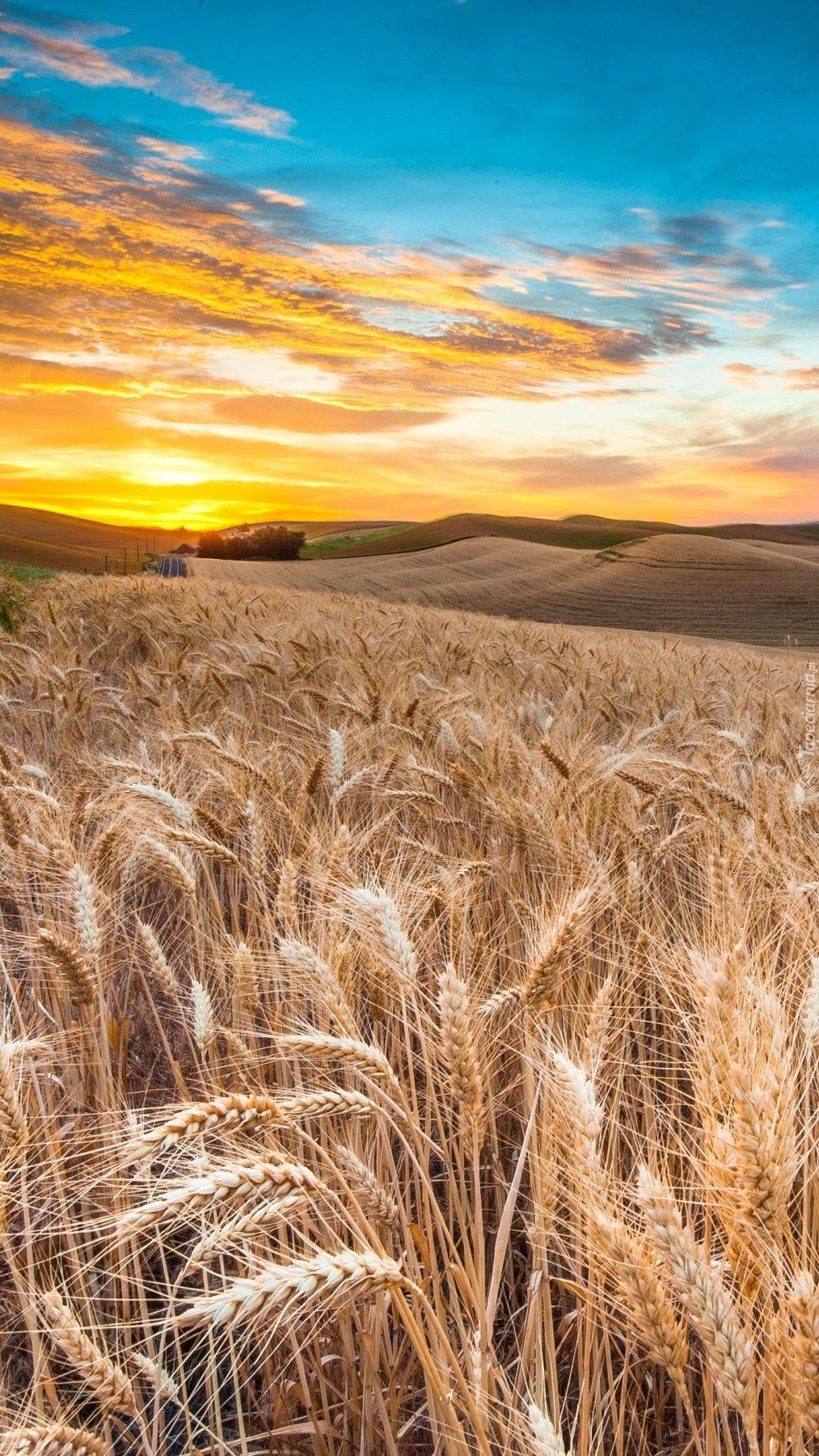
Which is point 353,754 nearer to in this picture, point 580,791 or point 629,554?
point 580,791

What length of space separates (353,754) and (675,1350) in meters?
2.30

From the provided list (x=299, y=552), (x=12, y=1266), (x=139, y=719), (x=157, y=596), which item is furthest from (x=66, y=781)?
(x=299, y=552)

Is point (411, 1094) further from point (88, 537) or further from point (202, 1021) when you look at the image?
point (88, 537)

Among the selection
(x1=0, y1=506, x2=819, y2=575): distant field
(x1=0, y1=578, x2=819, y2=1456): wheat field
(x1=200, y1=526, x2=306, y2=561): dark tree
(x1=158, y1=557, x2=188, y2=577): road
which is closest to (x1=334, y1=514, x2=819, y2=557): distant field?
(x1=0, y1=506, x2=819, y2=575): distant field

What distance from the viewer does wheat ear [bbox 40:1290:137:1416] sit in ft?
3.47

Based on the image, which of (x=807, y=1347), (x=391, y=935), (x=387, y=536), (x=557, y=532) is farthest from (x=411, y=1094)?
(x=387, y=536)

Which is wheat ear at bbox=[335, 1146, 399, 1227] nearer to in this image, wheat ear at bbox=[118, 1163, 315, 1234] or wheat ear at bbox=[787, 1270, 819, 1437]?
wheat ear at bbox=[118, 1163, 315, 1234]

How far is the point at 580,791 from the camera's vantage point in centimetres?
252

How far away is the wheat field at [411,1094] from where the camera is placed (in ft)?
3.16

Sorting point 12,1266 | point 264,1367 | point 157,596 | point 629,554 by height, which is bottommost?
point 264,1367

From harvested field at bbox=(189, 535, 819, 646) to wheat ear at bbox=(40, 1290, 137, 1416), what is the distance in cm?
2889

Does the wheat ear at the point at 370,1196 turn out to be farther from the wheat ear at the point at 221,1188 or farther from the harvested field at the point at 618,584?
the harvested field at the point at 618,584

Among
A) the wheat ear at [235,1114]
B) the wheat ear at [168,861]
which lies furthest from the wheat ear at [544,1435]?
the wheat ear at [168,861]

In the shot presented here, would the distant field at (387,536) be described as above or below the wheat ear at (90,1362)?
above
